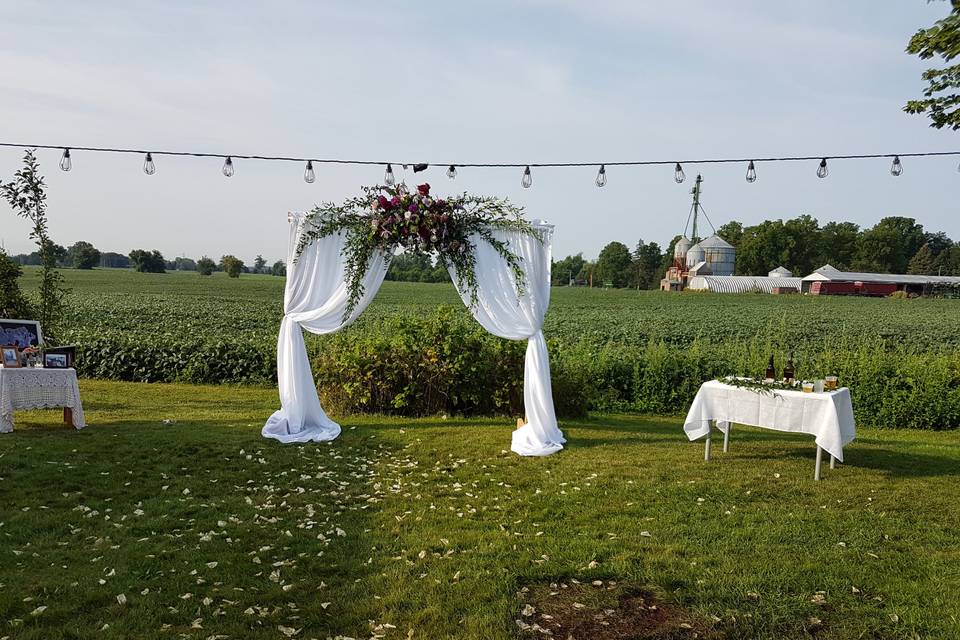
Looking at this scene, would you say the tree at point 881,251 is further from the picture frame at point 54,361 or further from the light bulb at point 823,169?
the picture frame at point 54,361

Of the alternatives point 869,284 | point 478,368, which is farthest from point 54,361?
point 869,284

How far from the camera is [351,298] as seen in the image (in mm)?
8469

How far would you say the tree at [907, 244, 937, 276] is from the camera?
8169cm

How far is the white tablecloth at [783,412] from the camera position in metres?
6.76

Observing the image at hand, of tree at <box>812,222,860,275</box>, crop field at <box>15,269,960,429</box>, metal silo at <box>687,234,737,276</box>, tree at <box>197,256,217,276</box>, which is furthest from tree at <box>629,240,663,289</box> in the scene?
crop field at <box>15,269,960,429</box>

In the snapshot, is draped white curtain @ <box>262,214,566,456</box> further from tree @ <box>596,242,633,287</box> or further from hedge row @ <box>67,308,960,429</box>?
tree @ <box>596,242,633,287</box>

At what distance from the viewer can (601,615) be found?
150 inches

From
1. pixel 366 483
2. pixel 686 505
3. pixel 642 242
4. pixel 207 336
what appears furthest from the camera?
pixel 642 242

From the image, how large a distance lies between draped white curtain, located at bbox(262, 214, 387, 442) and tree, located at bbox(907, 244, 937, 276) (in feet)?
302

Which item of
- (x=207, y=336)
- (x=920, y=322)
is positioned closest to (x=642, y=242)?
(x=920, y=322)

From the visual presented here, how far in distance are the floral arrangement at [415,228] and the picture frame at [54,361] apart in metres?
3.38

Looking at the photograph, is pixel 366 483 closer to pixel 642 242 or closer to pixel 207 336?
pixel 207 336

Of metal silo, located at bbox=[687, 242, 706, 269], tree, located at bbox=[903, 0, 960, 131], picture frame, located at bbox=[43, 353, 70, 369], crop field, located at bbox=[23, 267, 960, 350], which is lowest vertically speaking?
crop field, located at bbox=[23, 267, 960, 350]

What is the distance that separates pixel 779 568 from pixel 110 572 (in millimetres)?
4475
